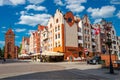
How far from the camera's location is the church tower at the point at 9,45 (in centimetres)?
12450

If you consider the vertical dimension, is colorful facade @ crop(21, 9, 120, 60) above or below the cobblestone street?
above

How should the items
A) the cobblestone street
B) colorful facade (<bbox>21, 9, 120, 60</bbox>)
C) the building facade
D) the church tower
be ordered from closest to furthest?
the cobblestone street → colorful facade (<bbox>21, 9, 120, 60</bbox>) → the building facade → the church tower

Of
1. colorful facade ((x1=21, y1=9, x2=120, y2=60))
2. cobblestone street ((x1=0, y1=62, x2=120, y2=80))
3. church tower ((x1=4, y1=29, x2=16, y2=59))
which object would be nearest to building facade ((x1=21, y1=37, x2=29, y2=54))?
church tower ((x1=4, y1=29, x2=16, y2=59))

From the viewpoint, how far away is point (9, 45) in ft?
415

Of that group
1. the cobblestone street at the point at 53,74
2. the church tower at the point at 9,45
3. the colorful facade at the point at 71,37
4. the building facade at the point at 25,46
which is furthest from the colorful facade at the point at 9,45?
the cobblestone street at the point at 53,74

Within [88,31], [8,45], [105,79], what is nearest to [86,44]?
[88,31]

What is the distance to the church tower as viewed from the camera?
124500mm

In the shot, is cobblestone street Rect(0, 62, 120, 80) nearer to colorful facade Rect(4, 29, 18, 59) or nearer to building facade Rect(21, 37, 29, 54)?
building facade Rect(21, 37, 29, 54)

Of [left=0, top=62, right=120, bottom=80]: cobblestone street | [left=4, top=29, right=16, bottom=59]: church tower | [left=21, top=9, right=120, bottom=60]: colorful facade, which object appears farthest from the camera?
[left=4, top=29, right=16, bottom=59]: church tower

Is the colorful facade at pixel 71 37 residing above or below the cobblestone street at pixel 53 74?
above

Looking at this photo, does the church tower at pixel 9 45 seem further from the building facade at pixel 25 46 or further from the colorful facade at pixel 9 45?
the building facade at pixel 25 46

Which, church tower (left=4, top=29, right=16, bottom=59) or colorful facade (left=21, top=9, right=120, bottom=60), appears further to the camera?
church tower (left=4, top=29, right=16, bottom=59)

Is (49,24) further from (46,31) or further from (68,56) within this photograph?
(68,56)

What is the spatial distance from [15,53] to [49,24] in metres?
70.7
